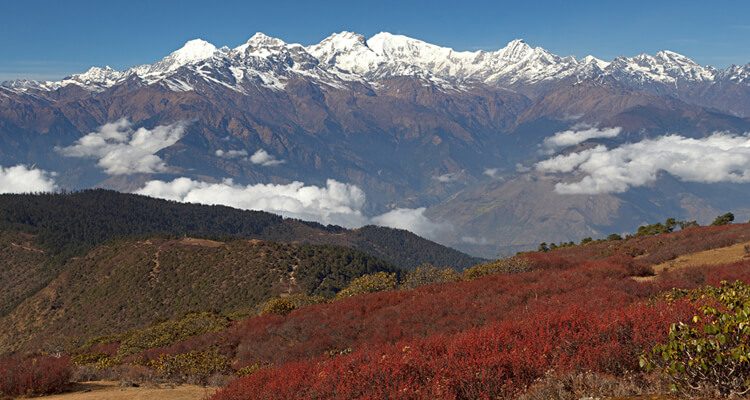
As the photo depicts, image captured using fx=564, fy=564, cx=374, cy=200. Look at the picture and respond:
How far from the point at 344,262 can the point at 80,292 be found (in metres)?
75.8

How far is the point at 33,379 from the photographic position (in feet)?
61.2

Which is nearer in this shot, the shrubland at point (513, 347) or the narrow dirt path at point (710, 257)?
the shrubland at point (513, 347)

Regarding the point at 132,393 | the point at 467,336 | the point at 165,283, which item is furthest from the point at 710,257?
the point at 165,283

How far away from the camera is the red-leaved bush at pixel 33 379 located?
18.3 m

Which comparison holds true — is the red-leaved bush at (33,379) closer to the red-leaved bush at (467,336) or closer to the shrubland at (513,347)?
the shrubland at (513,347)

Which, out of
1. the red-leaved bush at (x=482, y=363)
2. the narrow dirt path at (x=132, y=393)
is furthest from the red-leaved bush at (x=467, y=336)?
the narrow dirt path at (x=132, y=393)

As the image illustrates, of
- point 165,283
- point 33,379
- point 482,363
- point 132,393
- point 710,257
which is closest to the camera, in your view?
point 482,363

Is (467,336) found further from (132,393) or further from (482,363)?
(132,393)

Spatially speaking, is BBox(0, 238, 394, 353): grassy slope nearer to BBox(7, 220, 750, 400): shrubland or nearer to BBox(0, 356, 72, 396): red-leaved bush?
BBox(7, 220, 750, 400): shrubland

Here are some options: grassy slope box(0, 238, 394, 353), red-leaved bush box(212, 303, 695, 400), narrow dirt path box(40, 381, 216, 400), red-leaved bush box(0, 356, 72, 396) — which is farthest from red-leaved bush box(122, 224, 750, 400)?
grassy slope box(0, 238, 394, 353)

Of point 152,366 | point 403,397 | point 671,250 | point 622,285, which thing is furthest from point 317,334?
point 671,250

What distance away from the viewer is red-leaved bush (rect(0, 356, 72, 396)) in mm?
18281

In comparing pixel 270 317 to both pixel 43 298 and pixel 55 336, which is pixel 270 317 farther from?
pixel 43 298

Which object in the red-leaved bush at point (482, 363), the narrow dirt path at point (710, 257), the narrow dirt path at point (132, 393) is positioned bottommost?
the narrow dirt path at point (132, 393)
